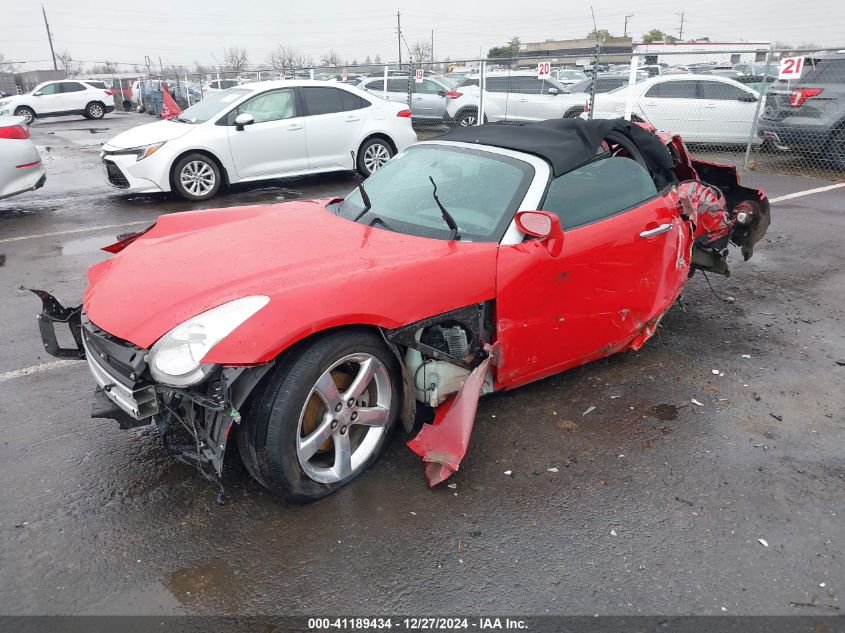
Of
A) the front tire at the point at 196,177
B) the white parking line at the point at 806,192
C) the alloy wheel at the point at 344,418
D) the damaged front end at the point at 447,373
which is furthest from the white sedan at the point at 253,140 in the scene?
the alloy wheel at the point at 344,418

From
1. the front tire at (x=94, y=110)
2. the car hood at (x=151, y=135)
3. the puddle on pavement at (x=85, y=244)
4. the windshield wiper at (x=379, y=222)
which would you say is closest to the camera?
the windshield wiper at (x=379, y=222)

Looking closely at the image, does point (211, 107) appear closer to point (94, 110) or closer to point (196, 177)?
point (196, 177)

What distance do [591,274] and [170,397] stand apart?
2267mm

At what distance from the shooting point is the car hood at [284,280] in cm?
266

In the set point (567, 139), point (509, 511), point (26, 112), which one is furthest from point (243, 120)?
point (26, 112)

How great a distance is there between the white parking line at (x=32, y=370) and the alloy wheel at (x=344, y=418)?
227 centimetres

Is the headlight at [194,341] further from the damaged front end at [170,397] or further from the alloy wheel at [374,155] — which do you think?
the alloy wheel at [374,155]

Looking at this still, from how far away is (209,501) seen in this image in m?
2.95

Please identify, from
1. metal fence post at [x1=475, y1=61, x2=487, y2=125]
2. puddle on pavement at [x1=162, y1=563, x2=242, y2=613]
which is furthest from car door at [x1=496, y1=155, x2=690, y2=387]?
metal fence post at [x1=475, y1=61, x2=487, y2=125]

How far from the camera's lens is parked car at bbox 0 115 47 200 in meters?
8.32

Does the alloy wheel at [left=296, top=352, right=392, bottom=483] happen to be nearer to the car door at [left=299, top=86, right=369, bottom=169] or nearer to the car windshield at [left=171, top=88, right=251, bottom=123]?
the car door at [left=299, top=86, right=369, bottom=169]

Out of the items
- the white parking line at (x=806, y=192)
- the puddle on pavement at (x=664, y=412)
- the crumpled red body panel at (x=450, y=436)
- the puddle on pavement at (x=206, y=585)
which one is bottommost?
the white parking line at (x=806, y=192)

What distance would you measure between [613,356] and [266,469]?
8.63ft

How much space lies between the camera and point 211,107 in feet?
31.9
